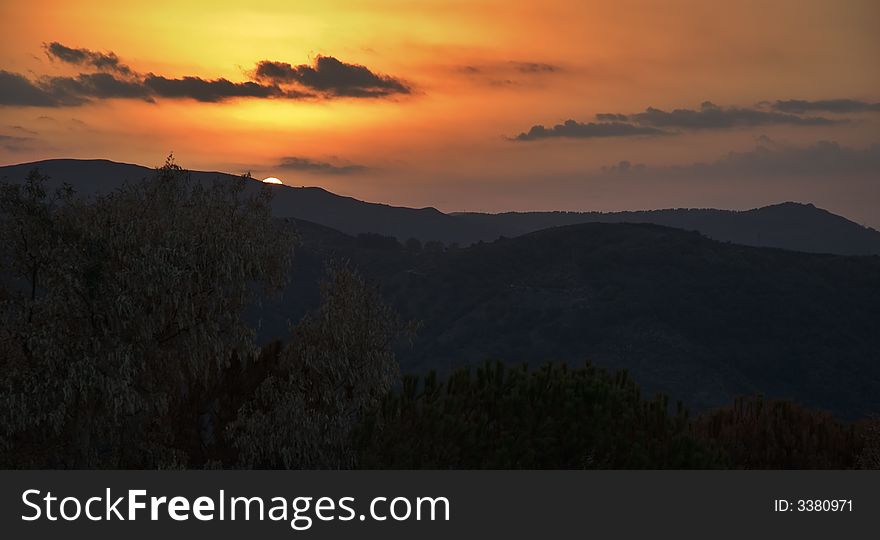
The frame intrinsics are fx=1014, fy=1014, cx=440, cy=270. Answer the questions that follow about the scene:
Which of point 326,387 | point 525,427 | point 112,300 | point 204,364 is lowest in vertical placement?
point 326,387

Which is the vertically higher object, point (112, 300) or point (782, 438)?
point (112, 300)

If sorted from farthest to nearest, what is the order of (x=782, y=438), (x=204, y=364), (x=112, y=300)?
1. (x=204, y=364)
2. (x=782, y=438)
3. (x=112, y=300)

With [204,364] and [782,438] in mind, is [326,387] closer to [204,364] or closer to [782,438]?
[204,364]

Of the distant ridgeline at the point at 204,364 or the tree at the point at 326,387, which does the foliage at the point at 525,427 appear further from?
the tree at the point at 326,387

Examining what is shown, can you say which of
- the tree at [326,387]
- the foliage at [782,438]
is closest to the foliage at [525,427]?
the foliage at [782,438]

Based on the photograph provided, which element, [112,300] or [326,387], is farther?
[326,387]

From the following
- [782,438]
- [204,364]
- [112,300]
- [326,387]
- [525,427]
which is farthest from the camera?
[326,387]

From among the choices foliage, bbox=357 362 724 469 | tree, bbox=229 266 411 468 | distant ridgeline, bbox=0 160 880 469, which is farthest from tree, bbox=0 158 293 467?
foliage, bbox=357 362 724 469

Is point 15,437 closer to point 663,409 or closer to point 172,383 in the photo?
point 172,383

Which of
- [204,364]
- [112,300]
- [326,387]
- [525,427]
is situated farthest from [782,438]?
[112,300]

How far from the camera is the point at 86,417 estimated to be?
30.2 m

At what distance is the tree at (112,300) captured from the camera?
28.7 metres

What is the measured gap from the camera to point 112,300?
→ 28.9m

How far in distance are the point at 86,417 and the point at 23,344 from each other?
2839 millimetres
